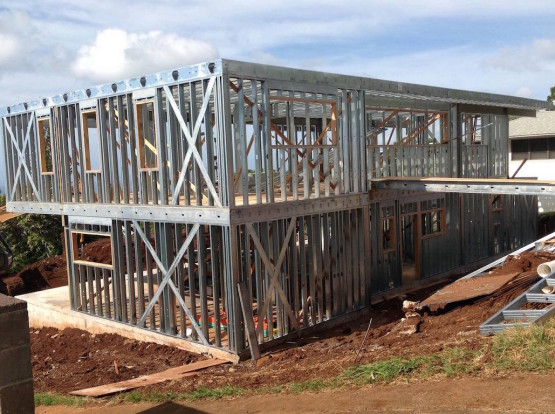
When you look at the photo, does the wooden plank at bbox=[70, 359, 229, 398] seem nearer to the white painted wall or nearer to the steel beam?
the steel beam

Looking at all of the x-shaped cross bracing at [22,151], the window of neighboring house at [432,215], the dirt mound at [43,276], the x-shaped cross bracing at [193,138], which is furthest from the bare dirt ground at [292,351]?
the dirt mound at [43,276]

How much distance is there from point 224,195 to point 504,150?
1287 centimetres

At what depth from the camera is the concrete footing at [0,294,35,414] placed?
19.5 ft

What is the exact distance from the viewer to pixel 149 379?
9.77 metres

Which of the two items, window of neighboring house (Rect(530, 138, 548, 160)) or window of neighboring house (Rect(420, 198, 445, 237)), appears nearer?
window of neighboring house (Rect(420, 198, 445, 237))

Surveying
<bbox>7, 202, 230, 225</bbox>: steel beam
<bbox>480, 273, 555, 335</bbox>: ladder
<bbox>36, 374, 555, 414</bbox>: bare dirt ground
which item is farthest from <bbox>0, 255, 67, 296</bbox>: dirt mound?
<bbox>480, 273, 555, 335</bbox>: ladder

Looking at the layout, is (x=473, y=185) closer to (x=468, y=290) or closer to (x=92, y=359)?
(x=468, y=290)

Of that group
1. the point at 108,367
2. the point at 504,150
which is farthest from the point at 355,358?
the point at 504,150

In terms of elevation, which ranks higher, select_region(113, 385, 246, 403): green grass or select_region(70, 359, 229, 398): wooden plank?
select_region(113, 385, 246, 403): green grass

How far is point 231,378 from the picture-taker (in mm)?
9359

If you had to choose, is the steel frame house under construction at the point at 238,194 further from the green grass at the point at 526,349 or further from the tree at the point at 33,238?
the tree at the point at 33,238

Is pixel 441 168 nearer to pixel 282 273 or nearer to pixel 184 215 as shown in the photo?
pixel 282 273

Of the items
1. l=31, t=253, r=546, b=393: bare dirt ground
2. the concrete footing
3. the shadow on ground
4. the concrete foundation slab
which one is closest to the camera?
the concrete footing

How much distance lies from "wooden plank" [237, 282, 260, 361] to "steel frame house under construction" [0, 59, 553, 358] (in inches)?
0.8
